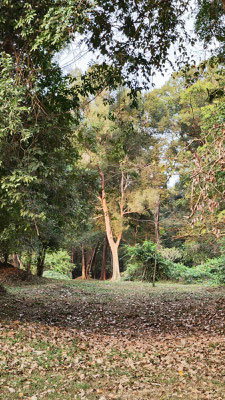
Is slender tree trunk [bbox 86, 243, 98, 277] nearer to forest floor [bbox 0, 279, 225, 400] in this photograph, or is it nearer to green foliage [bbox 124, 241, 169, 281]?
green foliage [bbox 124, 241, 169, 281]

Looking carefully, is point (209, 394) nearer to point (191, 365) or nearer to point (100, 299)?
point (191, 365)

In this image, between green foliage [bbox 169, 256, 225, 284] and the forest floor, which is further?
green foliage [bbox 169, 256, 225, 284]

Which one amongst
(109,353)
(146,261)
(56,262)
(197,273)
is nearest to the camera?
(109,353)

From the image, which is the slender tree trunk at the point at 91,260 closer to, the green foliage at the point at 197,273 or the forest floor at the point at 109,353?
the green foliage at the point at 197,273

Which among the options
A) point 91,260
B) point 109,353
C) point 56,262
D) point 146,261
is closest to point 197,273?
point 146,261

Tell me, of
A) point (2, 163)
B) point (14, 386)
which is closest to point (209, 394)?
point (14, 386)

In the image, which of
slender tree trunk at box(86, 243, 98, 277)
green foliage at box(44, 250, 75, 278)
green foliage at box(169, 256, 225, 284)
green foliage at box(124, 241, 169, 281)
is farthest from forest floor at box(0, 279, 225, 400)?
slender tree trunk at box(86, 243, 98, 277)

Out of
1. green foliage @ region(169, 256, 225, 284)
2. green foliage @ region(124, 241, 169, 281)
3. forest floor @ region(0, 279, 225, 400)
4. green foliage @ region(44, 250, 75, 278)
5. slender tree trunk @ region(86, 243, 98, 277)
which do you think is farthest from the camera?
slender tree trunk @ region(86, 243, 98, 277)

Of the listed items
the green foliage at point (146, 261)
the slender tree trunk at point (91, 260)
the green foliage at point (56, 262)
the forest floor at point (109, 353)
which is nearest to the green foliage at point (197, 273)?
the green foliage at point (146, 261)

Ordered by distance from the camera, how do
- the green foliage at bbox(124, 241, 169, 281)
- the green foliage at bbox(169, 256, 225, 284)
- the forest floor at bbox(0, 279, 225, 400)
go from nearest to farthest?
1. the forest floor at bbox(0, 279, 225, 400)
2. the green foliage at bbox(124, 241, 169, 281)
3. the green foliage at bbox(169, 256, 225, 284)

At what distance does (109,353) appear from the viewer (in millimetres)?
6242

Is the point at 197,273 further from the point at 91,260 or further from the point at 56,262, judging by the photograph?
the point at 91,260

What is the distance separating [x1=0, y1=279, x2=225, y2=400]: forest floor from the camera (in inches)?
185

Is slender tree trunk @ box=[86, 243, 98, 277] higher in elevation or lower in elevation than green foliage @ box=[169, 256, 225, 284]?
higher
